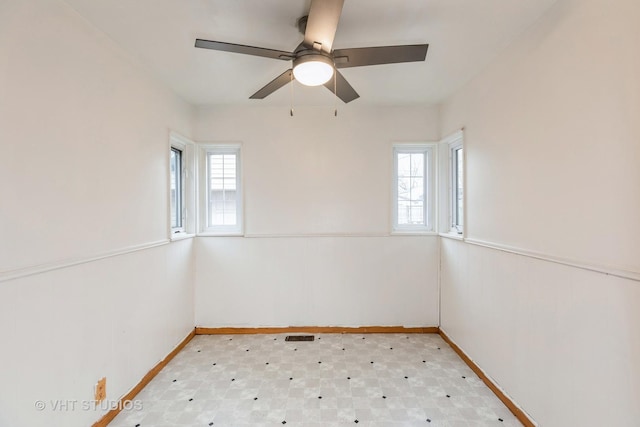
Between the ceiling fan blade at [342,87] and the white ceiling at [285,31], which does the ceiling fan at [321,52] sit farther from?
the white ceiling at [285,31]

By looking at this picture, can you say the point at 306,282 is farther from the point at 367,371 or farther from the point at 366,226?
the point at 367,371

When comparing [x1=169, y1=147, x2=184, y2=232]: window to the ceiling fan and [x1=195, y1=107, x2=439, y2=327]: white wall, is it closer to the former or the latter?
[x1=195, y1=107, x2=439, y2=327]: white wall

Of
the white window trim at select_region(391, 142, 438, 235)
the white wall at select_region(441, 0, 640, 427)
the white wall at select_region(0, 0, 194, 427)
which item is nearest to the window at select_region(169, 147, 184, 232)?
the white wall at select_region(0, 0, 194, 427)

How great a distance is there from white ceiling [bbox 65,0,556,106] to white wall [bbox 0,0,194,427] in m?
0.23

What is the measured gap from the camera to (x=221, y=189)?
335cm

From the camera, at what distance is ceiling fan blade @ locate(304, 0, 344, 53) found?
127 centimetres

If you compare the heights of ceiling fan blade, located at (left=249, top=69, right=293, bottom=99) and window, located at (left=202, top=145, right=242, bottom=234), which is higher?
ceiling fan blade, located at (left=249, top=69, right=293, bottom=99)

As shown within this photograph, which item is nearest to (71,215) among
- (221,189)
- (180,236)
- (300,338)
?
(180,236)

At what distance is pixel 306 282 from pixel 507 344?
190cm

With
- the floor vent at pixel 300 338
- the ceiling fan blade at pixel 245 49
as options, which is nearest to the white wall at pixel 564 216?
→ the ceiling fan blade at pixel 245 49

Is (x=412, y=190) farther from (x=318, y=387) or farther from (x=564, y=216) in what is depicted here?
(x=318, y=387)

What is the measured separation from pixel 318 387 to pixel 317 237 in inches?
57.8

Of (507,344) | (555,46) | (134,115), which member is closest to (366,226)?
(507,344)

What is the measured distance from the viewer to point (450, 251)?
2.95m
